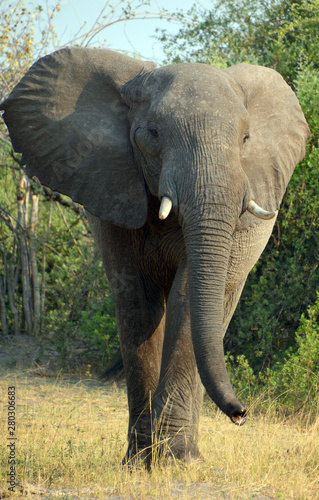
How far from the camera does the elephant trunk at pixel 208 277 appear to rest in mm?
3697

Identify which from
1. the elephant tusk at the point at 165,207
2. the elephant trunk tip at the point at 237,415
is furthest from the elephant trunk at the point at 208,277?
the elephant trunk tip at the point at 237,415

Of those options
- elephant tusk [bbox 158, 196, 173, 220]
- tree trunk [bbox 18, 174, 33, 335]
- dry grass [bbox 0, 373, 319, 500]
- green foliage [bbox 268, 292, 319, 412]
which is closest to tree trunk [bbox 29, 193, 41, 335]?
tree trunk [bbox 18, 174, 33, 335]

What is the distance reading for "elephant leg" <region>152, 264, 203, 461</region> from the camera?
432 cm

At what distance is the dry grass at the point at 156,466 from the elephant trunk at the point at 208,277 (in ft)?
2.69

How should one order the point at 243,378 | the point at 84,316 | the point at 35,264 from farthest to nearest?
the point at 35,264, the point at 84,316, the point at 243,378

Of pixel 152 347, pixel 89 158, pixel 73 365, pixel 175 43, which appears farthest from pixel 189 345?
pixel 175 43

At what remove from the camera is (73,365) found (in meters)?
8.49

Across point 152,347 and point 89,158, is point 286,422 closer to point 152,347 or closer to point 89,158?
point 152,347

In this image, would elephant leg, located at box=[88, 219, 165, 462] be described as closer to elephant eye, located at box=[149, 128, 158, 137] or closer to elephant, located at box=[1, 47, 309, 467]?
elephant, located at box=[1, 47, 309, 467]

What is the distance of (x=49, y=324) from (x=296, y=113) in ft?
16.2

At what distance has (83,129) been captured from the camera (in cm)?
458

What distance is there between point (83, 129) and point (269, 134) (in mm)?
1253

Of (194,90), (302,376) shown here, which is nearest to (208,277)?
(194,90)

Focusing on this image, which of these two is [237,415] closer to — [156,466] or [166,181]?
[156,466]
